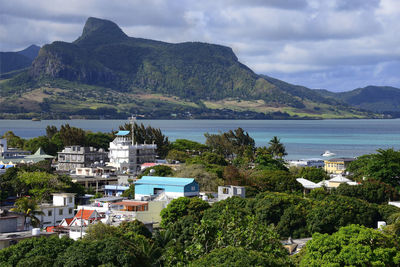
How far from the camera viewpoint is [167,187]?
54656 mm

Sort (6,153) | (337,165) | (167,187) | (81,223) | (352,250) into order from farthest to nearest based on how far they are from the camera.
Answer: (337,165) → (6,153) → (167,187) → (81,223) → (352,250)

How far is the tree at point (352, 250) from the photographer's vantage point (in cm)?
2545

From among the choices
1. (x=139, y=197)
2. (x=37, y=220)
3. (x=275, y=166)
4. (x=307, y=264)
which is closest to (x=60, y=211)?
(x=37, y=220)

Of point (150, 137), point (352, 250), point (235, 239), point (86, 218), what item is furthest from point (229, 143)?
point (352, 250)

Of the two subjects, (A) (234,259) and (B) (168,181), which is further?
(B) (168,181)

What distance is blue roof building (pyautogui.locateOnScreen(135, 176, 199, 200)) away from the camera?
53.4 metres

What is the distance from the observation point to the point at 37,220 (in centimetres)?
4016

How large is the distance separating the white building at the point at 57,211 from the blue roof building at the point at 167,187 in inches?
272

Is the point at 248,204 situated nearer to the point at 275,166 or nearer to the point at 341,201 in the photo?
the point at 341,201

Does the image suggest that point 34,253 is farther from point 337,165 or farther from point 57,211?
point 337,165

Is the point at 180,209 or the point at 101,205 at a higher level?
the point at 180,209

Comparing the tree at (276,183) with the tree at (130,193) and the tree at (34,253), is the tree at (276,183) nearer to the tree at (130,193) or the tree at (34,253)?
the tree at (130,193)

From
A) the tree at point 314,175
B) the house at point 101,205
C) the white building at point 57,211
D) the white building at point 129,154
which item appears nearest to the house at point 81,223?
the house at point 101,205

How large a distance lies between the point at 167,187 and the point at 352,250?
100ft
